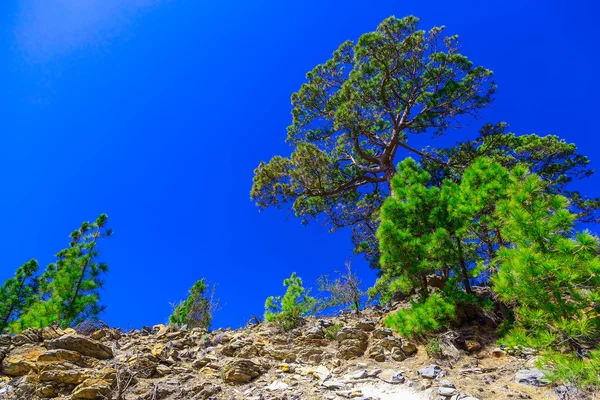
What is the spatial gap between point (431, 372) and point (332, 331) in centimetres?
303

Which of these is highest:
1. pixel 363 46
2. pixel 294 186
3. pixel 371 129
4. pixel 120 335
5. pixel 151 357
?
pixel 363 46

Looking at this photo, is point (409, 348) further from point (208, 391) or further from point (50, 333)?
point (50, 333)

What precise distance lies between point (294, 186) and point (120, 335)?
804 cm

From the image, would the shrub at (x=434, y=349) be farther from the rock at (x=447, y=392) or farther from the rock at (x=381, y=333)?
the rock at (x=447, y=392)

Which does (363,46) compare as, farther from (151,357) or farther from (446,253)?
(151,357)

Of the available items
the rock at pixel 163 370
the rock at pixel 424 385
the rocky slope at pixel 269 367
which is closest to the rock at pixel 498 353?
the rocky slope at pixel 269 367

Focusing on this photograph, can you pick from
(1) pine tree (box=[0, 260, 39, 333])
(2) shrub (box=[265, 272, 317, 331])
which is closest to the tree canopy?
(2) shrub (box=[265, 272, 317, 331])

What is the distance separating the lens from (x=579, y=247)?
15.1 feet

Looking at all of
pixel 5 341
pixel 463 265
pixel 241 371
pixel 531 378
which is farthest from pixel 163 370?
pixel 463 265

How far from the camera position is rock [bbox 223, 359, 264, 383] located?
20.1ft

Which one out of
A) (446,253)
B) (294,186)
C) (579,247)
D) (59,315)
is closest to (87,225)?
(59,315)

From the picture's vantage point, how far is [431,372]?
19.0 ft

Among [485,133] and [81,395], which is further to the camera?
[485,133]

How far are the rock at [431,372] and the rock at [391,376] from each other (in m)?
0.38
